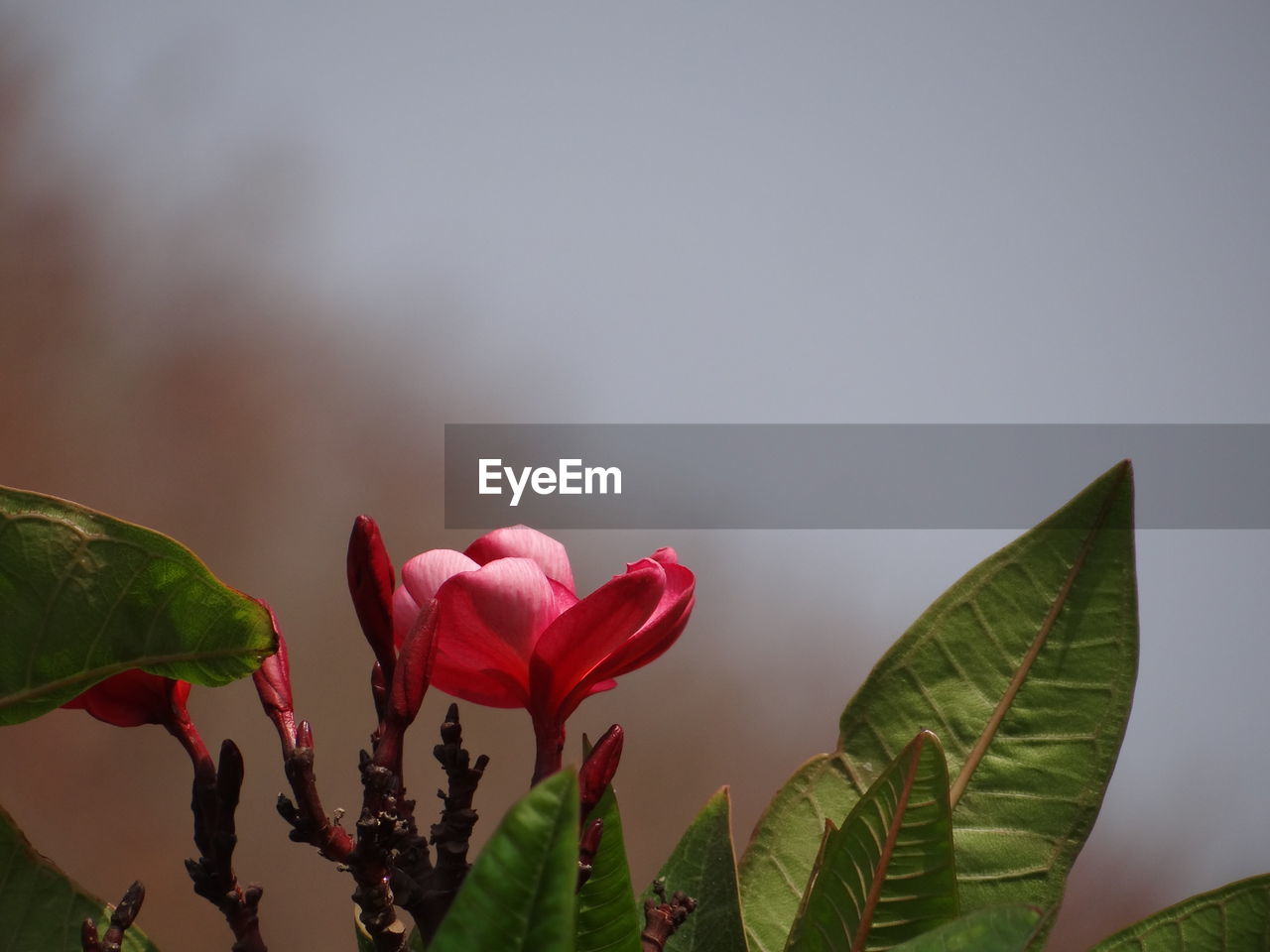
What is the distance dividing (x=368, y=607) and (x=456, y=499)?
116cm

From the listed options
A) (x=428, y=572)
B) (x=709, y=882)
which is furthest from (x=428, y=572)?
(x=709, y=882)

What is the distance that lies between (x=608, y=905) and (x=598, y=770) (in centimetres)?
3

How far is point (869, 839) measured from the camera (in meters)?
0.19

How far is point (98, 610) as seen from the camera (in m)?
0.19

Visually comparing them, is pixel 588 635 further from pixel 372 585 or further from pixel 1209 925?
pixel 1209 925

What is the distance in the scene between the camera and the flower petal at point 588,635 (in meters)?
0.20

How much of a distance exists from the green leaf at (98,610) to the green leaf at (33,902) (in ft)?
0.13

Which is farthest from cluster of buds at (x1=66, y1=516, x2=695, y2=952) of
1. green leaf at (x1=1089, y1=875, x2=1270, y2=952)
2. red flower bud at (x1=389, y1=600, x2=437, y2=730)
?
green leaf at (x1=1089, y1=875, x2=1270, y2=952)

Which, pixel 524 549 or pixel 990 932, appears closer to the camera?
pixel 990 932

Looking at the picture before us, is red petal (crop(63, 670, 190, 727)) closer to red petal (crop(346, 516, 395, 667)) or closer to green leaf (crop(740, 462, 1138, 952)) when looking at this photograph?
red petal (crop(346, 516, 395, 667))

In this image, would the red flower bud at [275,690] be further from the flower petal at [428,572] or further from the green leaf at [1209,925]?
the green leaf at [1209,925]

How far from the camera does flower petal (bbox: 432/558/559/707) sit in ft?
0.69

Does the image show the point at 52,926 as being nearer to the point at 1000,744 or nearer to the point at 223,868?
the point at 223,868

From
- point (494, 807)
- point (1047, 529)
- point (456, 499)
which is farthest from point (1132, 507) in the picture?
point (494, 807)
